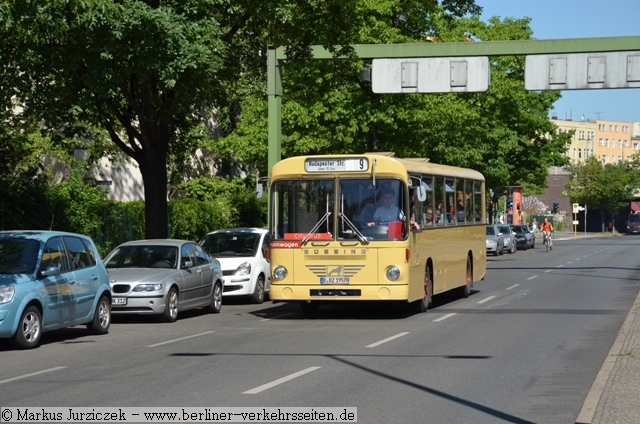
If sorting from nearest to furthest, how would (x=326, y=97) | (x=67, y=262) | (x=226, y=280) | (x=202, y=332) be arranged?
1. (x=67, y=262)
2. (x=202, y=332)
3. (x=226, y=280)
4. (x=326, y=97)

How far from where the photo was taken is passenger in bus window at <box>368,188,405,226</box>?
760 inches

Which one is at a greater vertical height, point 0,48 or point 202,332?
point 0,48

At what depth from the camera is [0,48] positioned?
1970 cm

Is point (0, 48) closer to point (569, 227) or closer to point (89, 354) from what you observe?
point (89, 354)

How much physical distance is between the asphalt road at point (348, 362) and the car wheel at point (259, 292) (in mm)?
1339

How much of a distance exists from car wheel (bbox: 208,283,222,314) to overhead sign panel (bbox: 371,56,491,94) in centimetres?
806

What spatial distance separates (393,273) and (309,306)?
278 centimetres

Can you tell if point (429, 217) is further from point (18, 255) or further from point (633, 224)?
point (633, 224)

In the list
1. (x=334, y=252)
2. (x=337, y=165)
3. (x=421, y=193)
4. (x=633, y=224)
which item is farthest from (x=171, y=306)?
(x=633, y=224)

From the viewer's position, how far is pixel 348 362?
508 inches

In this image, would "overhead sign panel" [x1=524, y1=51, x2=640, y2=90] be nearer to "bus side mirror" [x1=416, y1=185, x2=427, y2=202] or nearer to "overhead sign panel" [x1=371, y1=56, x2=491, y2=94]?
"overhead sign panel" [x1=371, y1=56, x2=491, y2=94]

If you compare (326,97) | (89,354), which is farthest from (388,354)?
(326,97)

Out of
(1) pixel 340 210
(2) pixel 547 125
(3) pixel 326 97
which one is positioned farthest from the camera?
(2) pixel 547 125

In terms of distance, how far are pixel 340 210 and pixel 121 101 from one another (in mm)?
9760
